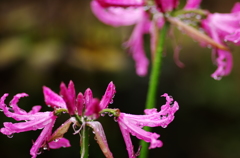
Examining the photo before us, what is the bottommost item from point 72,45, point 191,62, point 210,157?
point 210,157

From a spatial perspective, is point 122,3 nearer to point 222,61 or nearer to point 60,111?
point 222,61

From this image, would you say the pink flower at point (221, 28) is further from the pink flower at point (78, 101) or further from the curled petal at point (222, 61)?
the pink flower at point (78, 101)

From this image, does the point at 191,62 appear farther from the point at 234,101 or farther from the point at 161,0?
the point at 161,0

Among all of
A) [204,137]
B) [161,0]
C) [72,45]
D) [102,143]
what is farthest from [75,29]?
[102,143]

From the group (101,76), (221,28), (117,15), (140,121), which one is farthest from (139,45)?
(101,76)

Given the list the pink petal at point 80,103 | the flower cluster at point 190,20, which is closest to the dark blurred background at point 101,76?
the flower cluster at point 190,20

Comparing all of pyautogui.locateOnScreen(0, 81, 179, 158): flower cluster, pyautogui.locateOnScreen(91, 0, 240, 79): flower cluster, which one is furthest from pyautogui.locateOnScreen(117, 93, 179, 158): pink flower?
pyautogui.locateOnScreen(91, 0, 240, 79): flower cluster
